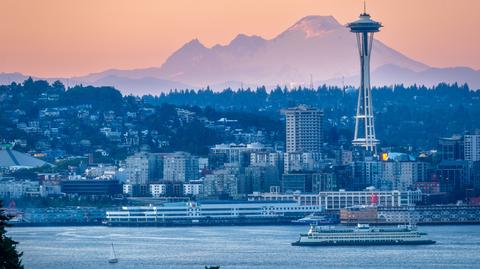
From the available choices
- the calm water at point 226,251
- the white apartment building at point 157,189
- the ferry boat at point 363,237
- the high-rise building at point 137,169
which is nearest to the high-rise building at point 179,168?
the high-rise building at point 137,169

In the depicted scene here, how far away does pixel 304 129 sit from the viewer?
8119 cm

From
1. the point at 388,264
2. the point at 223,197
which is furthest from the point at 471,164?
the point at 388,264

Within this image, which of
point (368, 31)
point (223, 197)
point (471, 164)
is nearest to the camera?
point (223, 197)

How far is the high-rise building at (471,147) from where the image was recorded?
7775 centimetres

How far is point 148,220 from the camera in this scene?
2431 inches

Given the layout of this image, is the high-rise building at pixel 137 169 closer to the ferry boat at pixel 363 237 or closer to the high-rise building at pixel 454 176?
the high-rise building at pixel 454 176

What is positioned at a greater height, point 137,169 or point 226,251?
point 137,169

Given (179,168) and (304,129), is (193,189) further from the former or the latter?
(304,129)

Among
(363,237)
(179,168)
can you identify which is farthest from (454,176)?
(363,237)

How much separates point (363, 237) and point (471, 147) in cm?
3275

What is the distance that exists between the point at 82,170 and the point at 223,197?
37.3 feet

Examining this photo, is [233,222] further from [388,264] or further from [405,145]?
[405,145]

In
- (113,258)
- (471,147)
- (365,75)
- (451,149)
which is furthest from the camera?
(365,75)

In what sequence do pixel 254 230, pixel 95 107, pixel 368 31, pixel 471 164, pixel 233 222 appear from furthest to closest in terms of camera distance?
pixel 95 107, pixel 368 31, pixel 471 164, pixel 233 222, pixel 254 230
